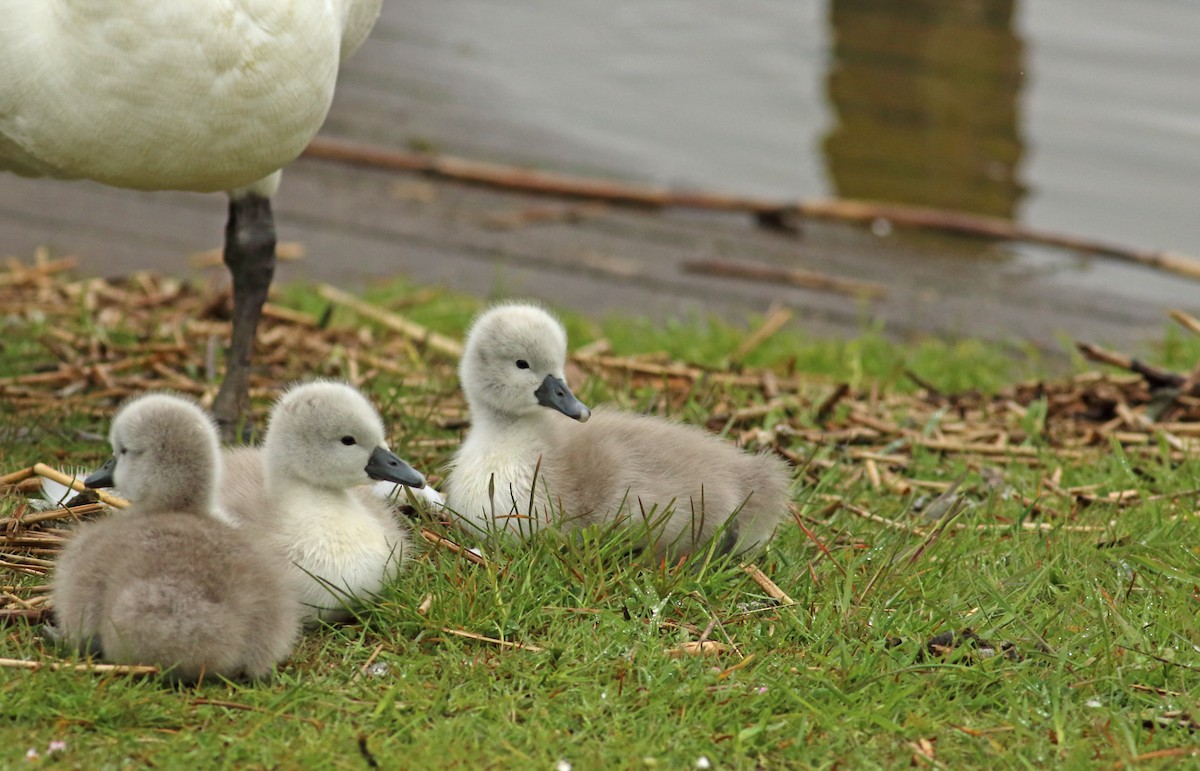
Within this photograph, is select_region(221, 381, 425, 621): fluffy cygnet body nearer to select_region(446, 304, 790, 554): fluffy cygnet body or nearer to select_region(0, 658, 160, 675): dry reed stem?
select_region(446, 304, 790, 554): fluffy cygnet body

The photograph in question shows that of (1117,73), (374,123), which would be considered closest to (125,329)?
(374,123)

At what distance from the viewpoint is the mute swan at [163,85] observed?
3.99 meters

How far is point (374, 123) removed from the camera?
10.8 meters

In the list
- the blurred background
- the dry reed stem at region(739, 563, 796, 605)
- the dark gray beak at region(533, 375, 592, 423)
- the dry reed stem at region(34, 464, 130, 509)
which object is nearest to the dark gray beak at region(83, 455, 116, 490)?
the dry reed stem at region(34, 464, 130, 509)

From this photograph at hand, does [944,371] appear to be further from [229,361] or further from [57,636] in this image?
[57,636]

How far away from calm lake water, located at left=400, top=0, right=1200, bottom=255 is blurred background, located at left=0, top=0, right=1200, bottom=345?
3 centimetres

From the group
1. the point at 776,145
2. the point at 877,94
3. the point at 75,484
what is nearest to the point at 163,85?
the point at 75,484

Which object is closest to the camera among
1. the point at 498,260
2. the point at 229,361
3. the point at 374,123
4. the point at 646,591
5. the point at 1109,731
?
the point at 1109,731

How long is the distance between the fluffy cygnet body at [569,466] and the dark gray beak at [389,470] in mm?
240

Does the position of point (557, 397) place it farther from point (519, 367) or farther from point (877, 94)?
point (877, 94)

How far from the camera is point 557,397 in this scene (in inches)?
162

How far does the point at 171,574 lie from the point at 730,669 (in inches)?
48.5

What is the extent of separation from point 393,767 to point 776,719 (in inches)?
32.7

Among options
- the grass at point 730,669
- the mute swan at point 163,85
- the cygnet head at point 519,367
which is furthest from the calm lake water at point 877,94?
the grass at point 730,669
